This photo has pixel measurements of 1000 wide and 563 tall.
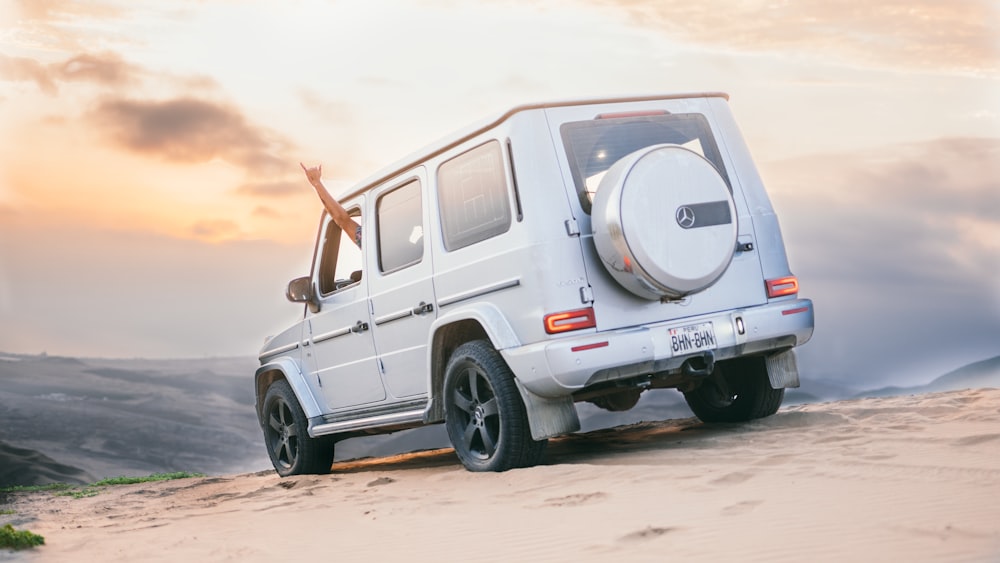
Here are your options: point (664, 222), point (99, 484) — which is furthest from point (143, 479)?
point (664, 222)

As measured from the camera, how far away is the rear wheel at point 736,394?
805 centimetres

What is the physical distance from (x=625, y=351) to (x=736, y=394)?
2.27 metres

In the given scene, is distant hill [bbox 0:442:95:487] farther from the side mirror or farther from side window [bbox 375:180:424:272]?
side window [bbox 375:180:424:272]

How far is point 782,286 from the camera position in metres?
7.11

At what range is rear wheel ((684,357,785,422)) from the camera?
8055mm

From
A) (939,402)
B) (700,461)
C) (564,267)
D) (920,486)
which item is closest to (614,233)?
(564,267)

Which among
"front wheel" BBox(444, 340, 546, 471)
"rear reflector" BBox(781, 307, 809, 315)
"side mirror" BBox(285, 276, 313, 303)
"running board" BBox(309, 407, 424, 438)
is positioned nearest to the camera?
"front wheel" BBox(444, 340, 546, 471)

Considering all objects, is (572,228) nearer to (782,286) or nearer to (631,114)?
(631,114)

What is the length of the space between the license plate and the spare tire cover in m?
0.23

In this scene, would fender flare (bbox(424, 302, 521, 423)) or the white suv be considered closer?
the white suv

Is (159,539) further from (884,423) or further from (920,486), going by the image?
(884,423)

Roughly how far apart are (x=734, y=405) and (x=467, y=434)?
2.35 meters

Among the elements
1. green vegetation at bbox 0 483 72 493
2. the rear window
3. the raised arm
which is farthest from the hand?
green vegetation at bbox 0 483 72 493

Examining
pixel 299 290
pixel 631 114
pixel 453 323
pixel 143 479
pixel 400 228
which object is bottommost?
pixel 143 479
